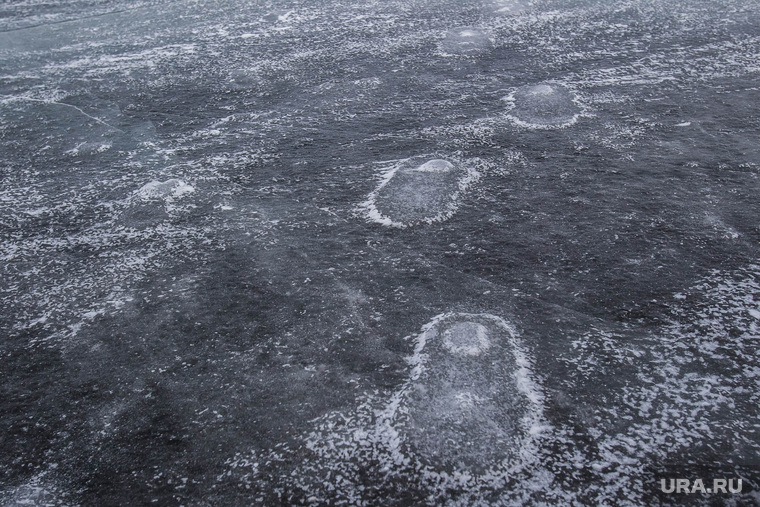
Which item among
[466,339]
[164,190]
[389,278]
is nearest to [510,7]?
[164,190]

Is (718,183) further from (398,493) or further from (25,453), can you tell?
(25,453)

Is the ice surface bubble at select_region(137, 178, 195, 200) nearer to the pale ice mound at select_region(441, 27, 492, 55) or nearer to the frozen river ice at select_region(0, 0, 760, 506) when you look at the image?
the frozen river ice at select_region(0, 0, 760, 506)

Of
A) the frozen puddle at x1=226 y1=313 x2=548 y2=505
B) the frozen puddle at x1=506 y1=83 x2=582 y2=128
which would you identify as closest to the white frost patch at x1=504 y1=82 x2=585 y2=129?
the frozen puddle at x1=506 y1=83 x2=582 y2=128

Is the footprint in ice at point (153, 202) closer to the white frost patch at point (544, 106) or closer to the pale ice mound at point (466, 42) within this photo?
the white frost patch at point (544, 106)

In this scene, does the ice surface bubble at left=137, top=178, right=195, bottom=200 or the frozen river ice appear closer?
the frozen river ice

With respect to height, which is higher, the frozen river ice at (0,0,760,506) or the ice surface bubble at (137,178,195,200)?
the ice surface bubble at (137,178,195,200)

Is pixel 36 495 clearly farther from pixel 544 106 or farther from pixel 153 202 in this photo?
pixel 544 106

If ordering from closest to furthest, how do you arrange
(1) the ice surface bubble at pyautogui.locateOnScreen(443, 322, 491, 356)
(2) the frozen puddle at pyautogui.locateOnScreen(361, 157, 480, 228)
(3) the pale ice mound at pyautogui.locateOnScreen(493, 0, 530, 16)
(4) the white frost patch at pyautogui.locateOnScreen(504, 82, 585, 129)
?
(1) the ice surface bubble at pyautogui.locateOnScreen(443, 322, 491, 356) < (2) the frozen puddle at pyautogui.locateOnScreen(361, 157, 480, 228) < (4) the white frost patch at pyautogui.locateOnScreen(504, 82, 585, 129) < (3) the pale ice mound at pyautogui.locateOnScreen(493, 0, 530, 16)

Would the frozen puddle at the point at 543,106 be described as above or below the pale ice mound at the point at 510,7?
below

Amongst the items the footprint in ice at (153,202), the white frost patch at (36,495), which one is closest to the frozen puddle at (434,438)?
the white frost patch at (36,495)

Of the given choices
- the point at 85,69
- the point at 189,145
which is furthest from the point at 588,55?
the point at 85,69
